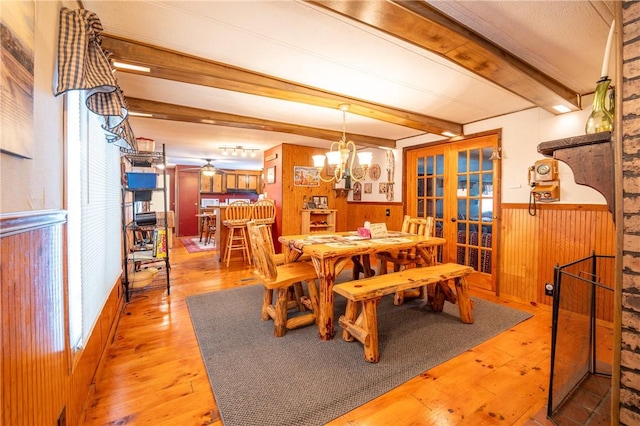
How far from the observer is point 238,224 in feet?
15.9

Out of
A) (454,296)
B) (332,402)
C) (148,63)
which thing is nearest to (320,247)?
(332,402)

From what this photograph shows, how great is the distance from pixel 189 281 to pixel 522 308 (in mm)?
4283

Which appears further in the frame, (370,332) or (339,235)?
(339,235)

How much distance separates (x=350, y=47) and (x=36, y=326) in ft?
7.28

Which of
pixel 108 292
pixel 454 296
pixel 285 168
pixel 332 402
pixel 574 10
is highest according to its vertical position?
pixel 574 10

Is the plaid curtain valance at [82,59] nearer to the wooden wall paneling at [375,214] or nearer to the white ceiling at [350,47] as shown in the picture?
the white ceiling at [350,47]

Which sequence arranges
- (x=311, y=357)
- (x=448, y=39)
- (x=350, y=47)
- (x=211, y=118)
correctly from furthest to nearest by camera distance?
(x=211, y=118) < (x=311, y=357) < (x=350, y=47) < (x=448, y=39)

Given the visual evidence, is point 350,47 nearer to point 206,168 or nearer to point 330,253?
point 330,253

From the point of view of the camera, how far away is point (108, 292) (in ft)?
7.37

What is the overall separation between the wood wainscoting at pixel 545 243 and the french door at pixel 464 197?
0.15m

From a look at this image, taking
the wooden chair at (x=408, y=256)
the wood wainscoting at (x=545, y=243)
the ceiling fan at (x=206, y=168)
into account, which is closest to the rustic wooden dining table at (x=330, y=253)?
the wooden chair at (x=408, y=256)

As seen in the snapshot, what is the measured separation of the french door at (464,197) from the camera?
352 centimetres

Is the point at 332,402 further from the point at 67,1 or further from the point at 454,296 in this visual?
the point at 67,1

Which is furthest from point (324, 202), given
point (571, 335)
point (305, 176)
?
point (571, 335)
